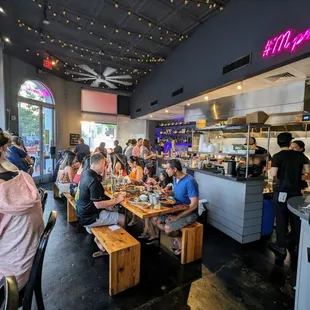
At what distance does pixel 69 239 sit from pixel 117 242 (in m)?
1.51

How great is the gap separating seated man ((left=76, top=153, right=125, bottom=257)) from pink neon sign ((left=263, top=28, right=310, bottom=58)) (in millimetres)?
3221

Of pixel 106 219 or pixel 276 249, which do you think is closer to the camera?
pixel 106 219

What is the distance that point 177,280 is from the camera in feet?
7.86

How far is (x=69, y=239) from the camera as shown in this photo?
335 cm

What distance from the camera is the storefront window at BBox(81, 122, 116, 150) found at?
386 inches

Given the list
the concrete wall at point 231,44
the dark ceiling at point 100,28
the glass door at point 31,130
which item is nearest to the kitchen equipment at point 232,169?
the concrete wall at point 231,44

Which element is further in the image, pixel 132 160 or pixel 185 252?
pixel 132 160

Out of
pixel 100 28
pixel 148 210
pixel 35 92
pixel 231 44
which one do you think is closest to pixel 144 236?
pixel 148 210

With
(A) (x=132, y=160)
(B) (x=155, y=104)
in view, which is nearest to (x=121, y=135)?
(B) (x=155, y=104)

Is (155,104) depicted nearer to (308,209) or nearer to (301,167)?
(301,167)

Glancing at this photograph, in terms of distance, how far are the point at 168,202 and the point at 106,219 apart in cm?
88


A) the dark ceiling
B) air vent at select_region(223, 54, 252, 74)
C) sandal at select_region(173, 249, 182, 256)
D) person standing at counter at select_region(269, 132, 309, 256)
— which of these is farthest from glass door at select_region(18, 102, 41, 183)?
person standing at counter at select_region(269, 132, 309, 256)

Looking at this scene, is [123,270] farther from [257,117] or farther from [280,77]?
[280,77]

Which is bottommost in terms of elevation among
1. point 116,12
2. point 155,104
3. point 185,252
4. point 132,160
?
point 185,252
